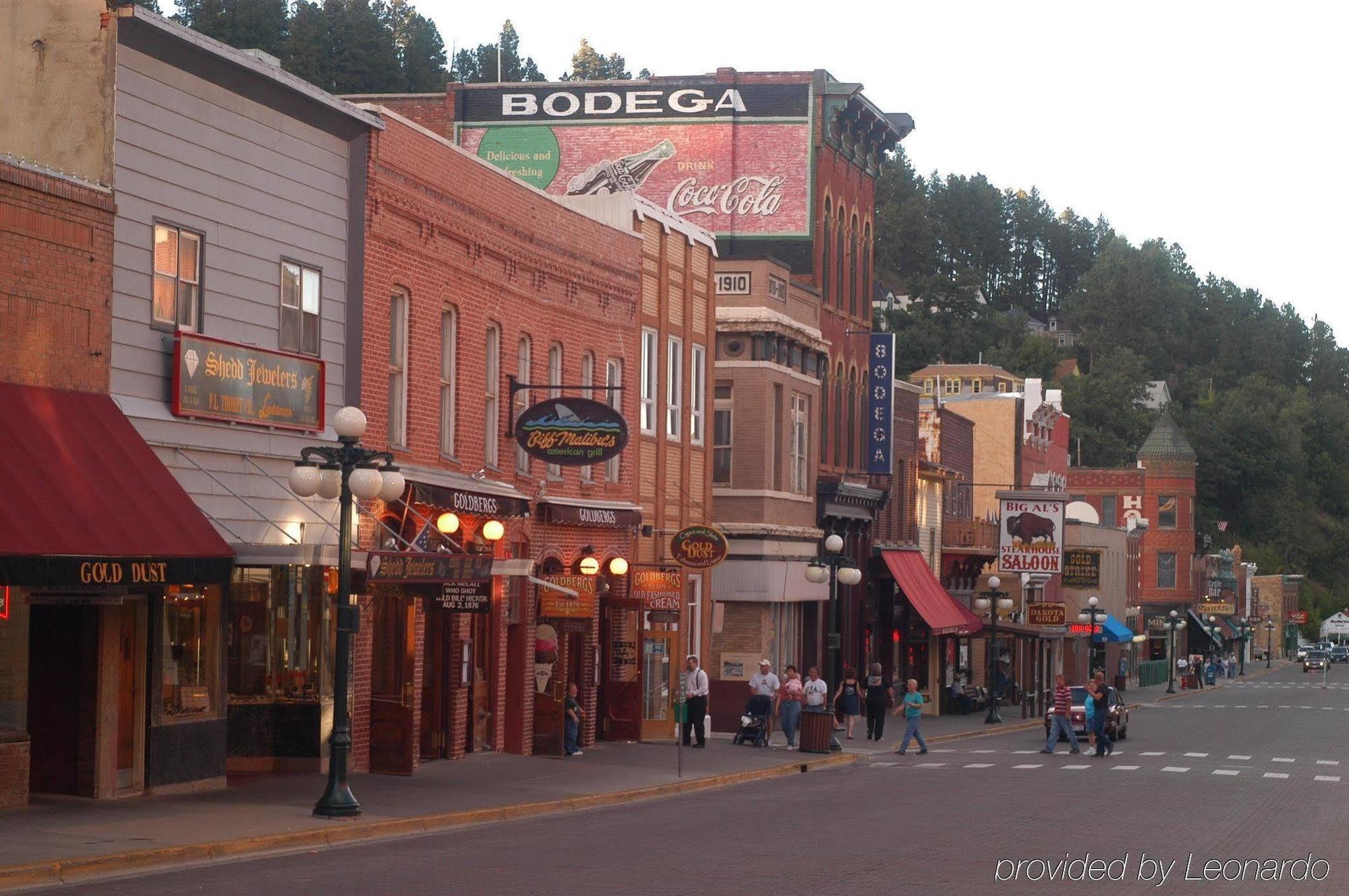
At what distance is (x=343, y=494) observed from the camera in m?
20.4

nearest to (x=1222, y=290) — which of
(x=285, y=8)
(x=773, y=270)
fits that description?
(x=285, y=8)

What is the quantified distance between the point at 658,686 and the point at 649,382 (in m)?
6.07

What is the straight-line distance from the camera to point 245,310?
918 inches

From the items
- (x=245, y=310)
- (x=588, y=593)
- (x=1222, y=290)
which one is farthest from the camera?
(x=1222, y=290)

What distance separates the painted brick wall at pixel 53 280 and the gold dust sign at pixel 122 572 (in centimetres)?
218

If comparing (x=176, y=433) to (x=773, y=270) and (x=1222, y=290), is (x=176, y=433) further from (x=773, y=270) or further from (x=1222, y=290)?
(x=1222, y=290)

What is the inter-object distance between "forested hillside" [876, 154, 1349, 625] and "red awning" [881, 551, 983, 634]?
69.7 meters

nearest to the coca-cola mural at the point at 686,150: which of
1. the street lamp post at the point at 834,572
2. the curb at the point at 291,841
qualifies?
the street lamp post at the point at 834,572

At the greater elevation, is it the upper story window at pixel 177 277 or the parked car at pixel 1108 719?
the upper story window at pixel 177 277

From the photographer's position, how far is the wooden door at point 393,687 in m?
25.9

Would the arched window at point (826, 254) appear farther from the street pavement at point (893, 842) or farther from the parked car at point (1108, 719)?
the street pavement at point (893, 842)

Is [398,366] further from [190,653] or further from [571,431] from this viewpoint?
[190,653]

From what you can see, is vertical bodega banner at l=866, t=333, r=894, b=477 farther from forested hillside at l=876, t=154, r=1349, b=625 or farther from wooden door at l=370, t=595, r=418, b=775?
forested hillside at l=876, t=154, r=1349, b=625

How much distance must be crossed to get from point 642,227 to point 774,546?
9388 mm
